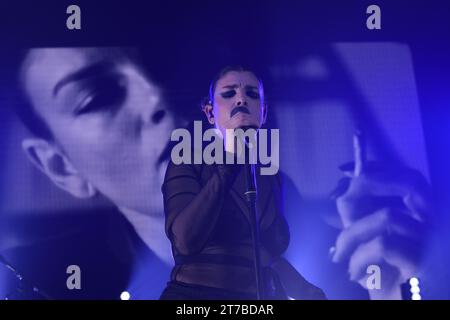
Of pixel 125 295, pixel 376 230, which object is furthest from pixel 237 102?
pixel 125 295

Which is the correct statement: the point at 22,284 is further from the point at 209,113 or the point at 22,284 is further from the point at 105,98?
the point at 209,113

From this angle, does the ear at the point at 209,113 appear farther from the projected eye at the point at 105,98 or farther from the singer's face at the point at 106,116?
the projected eye at the point at 105,98

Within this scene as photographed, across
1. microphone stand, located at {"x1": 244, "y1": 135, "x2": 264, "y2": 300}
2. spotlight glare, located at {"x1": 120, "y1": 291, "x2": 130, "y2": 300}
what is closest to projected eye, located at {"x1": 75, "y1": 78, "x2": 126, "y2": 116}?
microphone stand, located at {"x1": 244, "y1": 135, "x2": 264, "y2": 300}

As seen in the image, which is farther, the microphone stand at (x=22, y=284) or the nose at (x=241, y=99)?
the nose at (x=241, y=99)

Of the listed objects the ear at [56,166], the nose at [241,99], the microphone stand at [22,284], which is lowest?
the microphone stand at [22,284]

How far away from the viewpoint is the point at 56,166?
409 cm

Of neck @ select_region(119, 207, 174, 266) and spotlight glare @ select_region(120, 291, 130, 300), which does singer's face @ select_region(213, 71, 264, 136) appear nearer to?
neck @ select_region(119, 207, 174, 266)

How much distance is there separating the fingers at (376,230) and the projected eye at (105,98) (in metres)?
1.27

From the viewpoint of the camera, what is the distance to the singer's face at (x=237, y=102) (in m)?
4.12

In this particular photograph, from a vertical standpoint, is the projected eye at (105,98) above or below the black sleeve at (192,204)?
above

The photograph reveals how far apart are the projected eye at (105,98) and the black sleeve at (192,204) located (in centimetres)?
47

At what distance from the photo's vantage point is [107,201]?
4.07m

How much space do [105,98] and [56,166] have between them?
41 centimetres

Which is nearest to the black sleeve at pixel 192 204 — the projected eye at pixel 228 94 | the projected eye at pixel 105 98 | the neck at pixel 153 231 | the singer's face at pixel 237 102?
the neck at pixel 153 231
